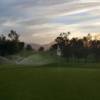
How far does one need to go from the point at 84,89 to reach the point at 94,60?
128 ft

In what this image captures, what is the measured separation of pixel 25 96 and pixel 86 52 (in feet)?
153

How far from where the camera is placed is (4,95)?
47.8 feet

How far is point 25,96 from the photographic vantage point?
558 inches

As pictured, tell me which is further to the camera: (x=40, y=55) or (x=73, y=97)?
(x=40, y=55)

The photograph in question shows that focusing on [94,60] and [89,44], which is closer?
[94,60]

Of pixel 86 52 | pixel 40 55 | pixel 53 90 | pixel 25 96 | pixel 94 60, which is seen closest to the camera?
pixel 25 96

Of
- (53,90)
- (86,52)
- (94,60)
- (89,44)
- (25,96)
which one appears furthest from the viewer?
(89,44)

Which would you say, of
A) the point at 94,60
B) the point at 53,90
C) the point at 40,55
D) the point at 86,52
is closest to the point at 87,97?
the point at 53,90

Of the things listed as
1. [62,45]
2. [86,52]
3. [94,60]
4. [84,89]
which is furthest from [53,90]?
[62,45]

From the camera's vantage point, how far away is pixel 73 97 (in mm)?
14195

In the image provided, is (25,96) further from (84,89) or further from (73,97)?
(84,89)

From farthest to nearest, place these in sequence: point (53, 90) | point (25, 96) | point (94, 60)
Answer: point (94, 60) → point (53, 90) → point (25, 96)

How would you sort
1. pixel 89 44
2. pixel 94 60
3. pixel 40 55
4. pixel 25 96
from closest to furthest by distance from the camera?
pixel 25 96, pixel 94 60, pixel 40 55, pixel 89 44

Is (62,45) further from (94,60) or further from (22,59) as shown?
(94,60)
